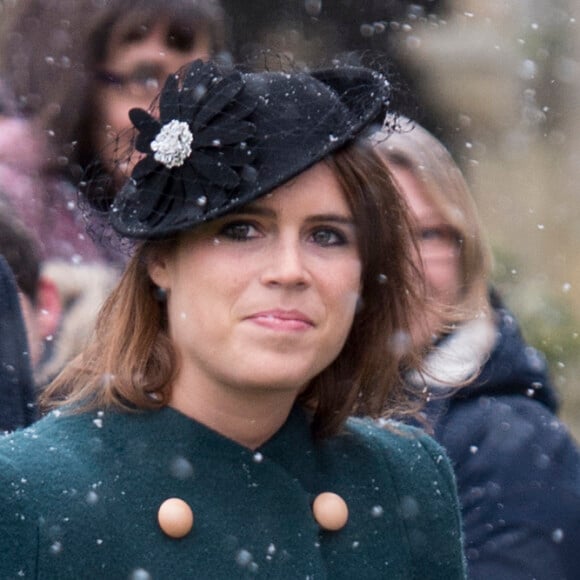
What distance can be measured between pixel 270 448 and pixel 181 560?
1.07ft

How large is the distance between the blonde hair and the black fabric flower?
1310 millimetres

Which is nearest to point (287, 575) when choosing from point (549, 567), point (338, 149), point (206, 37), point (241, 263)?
point (241, 263)

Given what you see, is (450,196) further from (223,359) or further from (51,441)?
(51,441)

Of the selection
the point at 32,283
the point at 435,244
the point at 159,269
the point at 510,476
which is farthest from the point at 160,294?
the point at 435,244

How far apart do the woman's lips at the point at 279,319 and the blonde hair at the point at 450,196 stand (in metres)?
1.35

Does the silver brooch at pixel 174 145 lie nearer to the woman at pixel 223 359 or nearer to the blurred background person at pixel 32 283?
the woman at pixel 223 359

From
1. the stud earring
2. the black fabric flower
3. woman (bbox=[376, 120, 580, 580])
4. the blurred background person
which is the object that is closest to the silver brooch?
the black fabric flower

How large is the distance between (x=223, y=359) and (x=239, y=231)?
0.71ft

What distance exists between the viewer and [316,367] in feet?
8.96

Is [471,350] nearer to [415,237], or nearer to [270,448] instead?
[415,237]

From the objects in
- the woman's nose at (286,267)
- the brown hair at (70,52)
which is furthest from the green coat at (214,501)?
the brown hair at (70,52)

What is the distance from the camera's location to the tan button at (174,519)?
2625 mm

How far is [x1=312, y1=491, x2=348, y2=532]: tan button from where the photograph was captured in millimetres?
2857

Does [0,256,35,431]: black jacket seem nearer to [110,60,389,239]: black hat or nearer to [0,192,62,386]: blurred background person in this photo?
[0,192,62,386]: blurred background person
